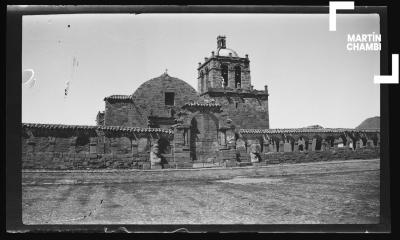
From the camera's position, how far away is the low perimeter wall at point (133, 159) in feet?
31.0

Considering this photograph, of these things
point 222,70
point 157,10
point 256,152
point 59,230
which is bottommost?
point 59,230

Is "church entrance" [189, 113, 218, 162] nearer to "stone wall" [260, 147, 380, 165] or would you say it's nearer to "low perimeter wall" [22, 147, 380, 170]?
"low perimeter wall" [22, 147, 380, 170]

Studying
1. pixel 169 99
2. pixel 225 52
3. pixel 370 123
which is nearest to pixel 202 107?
pixel 225 52

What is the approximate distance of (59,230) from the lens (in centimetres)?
816

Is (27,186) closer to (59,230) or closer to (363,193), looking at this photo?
(59,230)

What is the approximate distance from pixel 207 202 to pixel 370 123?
4936mm

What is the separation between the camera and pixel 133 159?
33.2ft

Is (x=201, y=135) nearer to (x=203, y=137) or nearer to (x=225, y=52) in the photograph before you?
(x=203, y=137)

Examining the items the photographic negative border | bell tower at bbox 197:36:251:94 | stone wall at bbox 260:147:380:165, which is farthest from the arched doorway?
the photographic negative border

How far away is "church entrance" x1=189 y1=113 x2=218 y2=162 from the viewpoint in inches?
415

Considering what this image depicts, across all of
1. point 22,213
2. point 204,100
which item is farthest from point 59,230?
point 204,100

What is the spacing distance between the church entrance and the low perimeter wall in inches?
10.1

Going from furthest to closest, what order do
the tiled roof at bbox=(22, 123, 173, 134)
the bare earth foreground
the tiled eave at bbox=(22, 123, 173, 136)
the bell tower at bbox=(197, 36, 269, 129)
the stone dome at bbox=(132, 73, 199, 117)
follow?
the stone dome at bbox=(132, 73, 199, 117), the bell tower at bbox=(197, 36, 269, 129), the tiled eave at bbox=(22, 123, 173, 136), the tiled roof at bbox=(22, 123, 173, 134), the bare earth foreground

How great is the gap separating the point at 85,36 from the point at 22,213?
176 inches
